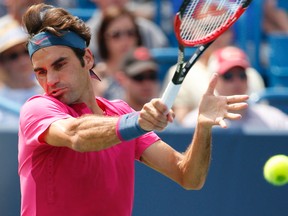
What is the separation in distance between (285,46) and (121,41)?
1.46m

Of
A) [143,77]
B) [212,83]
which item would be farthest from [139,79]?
[212,83]

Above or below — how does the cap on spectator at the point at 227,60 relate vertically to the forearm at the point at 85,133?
below

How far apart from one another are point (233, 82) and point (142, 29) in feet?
4.24

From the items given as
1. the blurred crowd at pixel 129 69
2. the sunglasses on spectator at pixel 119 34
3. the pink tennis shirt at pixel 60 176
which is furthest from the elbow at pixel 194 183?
the sunglasses on spectator at pixel 119 34

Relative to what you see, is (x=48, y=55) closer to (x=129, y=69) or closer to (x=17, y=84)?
(x=129, y=69)

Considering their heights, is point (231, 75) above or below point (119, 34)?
above

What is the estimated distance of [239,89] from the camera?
260 inches

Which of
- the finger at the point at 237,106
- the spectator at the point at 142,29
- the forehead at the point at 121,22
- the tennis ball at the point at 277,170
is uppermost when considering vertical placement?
the finger at the point at 237,106

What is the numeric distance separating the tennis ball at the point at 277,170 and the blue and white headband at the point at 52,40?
147 cm

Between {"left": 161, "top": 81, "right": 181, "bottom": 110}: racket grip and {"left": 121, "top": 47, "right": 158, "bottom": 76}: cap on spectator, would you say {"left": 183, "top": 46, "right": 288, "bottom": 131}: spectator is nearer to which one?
{"left": 121, "top": 47, "right": 158, "bottom": 76}: cap on spectator

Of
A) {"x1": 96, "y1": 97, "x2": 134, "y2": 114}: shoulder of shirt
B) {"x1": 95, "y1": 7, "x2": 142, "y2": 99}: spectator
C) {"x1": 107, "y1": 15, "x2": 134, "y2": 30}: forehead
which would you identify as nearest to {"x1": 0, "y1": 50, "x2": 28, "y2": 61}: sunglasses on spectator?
{"x1": 95, "y1": 7, "x2": 142, "y2": 99}: spectator

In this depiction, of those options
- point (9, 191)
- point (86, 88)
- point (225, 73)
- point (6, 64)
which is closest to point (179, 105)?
point (225, 73)

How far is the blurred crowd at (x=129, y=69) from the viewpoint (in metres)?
6.56

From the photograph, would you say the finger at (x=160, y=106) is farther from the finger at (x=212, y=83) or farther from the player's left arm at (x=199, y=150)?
the finger at (x=212, y=83)
